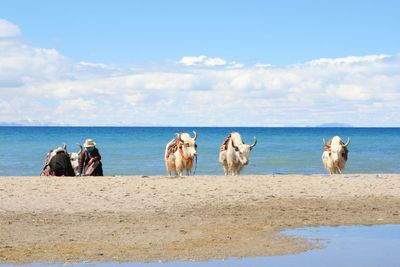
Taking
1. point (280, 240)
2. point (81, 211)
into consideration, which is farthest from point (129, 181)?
point (280, 240)

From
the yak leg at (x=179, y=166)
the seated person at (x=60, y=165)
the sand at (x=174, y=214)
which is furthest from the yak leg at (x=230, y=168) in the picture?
the seated person at (x=60, y=165)

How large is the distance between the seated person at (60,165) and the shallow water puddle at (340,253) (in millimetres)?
8269

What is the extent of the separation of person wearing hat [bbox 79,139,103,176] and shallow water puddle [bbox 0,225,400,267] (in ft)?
28.6

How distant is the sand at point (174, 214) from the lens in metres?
9.53

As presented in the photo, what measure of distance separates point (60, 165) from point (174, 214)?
6.38 meters

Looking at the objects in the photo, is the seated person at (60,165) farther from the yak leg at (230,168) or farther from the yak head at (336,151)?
the yak head at (336,151)

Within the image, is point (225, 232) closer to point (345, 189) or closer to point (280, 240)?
point (280, 240)

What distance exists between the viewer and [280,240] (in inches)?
401

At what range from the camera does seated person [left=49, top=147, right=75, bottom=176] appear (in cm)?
1802

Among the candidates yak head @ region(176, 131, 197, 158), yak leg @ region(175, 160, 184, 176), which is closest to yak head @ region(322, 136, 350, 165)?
yak head @ region(176, 131, 197, 158)

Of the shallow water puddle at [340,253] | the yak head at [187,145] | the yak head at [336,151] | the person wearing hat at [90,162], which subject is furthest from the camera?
the yak head at [336,151]

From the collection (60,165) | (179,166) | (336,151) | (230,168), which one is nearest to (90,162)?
(60,165)

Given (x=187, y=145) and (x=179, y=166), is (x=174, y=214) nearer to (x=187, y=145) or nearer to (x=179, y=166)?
(x=179, y=166)

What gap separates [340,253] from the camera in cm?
923
